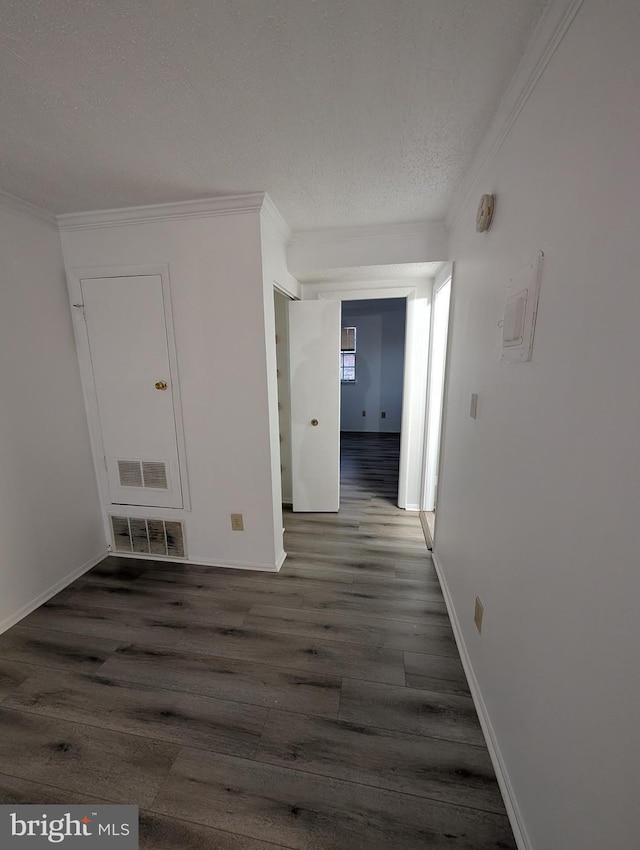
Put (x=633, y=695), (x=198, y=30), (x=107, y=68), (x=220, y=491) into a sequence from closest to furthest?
1. (x=633, y=695)
2. (x=198, y=30)
3. (x=107, y=68)
4. (x=220, y=491)

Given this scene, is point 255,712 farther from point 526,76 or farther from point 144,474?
point 526,76

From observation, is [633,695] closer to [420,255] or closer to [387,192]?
[387,192]

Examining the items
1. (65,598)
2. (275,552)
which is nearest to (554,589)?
(275,552)

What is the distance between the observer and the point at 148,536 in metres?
2.39

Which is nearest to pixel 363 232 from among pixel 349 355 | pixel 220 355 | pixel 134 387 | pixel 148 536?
pixel 220 355

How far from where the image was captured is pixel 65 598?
2.02 meters

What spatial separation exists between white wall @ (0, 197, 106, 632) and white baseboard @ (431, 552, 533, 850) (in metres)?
2.48

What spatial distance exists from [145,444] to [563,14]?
2627 millimetres

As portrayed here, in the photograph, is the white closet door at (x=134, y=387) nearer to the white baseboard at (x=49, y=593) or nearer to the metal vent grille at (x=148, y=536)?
the metal vent grille at (x=148, y=536)

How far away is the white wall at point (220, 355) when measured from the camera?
75.4 inches

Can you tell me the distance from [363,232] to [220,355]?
138cm

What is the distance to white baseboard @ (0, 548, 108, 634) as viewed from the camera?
1.81m

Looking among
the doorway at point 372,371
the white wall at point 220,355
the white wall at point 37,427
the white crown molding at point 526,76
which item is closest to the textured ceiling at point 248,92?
the white crown molding at point 526,76

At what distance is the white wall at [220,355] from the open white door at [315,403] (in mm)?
751
